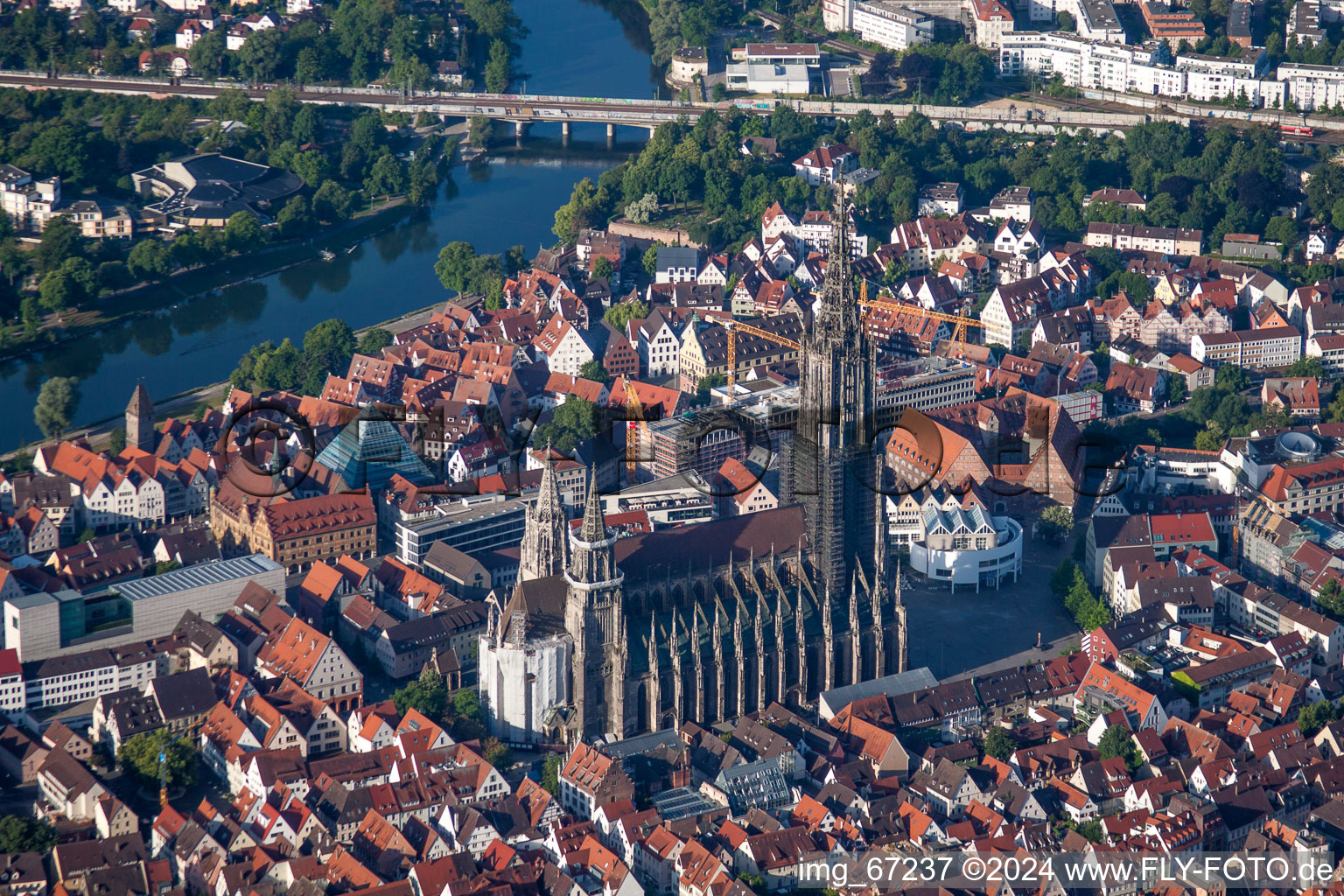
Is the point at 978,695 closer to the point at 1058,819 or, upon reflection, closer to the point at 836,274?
the point at 1058,819

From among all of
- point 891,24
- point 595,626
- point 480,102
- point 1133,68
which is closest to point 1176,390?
point 595,626

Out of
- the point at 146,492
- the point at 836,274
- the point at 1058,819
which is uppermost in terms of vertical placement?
the point at 836,274

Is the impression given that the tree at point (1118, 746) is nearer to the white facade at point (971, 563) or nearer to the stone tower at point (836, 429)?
the stone tower at point (836, 429)

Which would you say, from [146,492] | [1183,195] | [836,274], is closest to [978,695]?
[836,274]

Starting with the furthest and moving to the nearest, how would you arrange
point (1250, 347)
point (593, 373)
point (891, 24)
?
point (891, 24) → point (1250, 347) → point (593, 373)

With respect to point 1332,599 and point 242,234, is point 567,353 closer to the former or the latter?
point 242,234

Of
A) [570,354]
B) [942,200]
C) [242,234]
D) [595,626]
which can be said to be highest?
[942,200]

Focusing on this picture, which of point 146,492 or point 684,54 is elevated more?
point 684,54
